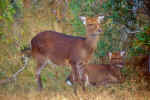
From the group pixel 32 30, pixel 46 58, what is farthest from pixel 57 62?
pixel 32 30

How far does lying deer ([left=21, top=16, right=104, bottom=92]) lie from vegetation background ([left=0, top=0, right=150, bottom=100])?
1.43ft

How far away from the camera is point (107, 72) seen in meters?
7.91

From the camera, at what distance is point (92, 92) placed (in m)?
7.11

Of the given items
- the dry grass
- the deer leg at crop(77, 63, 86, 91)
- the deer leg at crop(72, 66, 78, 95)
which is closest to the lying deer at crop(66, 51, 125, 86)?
the deer leg at crop(77, 63, 86, 91)

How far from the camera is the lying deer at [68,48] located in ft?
23.3

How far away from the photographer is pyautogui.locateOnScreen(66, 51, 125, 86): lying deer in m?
7.79

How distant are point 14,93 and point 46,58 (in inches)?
47.0

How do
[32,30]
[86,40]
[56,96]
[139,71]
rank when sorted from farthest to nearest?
[32,30], [139,71], [86,40], [56,96]

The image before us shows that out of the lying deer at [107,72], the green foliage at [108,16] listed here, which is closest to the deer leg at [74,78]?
the lying deer at [107,72]

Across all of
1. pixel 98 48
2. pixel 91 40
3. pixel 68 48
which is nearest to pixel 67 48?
pixel 68 48

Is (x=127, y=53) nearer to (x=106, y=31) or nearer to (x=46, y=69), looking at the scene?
(x=106, y=31)

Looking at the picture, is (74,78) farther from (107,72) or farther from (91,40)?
(107,72)

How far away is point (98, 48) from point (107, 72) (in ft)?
3.06

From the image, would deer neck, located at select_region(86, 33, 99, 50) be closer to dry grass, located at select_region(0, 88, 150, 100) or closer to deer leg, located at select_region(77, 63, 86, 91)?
deer leg, located at select_region(77, 63, 86, 91)
